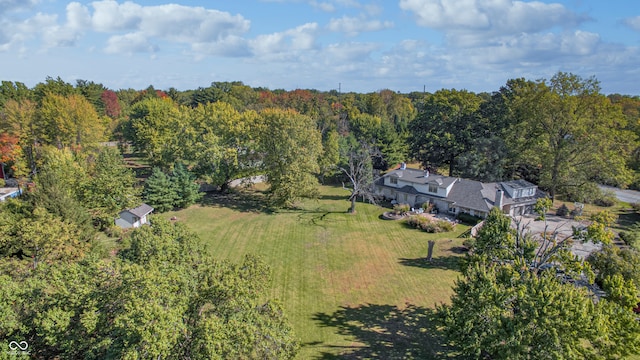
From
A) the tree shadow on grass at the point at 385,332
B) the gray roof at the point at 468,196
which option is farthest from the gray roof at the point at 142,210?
the gray roof at the point at 468,196

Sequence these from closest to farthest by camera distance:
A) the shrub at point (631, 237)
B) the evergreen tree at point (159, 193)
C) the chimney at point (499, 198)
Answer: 1. the shrub at point (631, 237)
2. the chimney at point (499, 198)
3. the evergreen tree at point (159, 193)

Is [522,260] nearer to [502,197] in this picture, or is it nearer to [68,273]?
[68,273]

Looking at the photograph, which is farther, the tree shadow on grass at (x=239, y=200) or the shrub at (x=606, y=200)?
the shrub at (x=606, y=200)

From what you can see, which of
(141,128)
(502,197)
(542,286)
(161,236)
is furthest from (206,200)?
(542,286)

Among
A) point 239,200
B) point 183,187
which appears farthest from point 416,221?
point 183,187

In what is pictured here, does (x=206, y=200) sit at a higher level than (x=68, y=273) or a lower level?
lower

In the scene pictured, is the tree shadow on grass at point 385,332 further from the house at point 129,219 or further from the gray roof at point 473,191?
the house at point 129,219

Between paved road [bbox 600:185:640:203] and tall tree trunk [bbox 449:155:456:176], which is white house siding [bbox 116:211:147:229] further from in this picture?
paved road [bbox 600:185:640:203]
